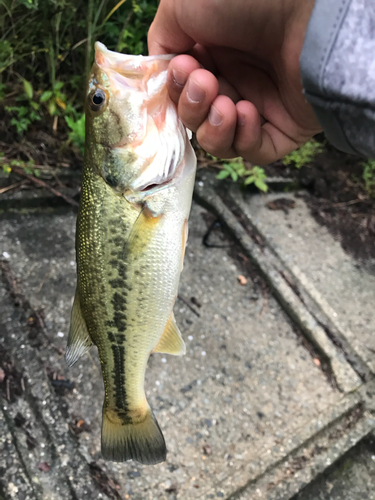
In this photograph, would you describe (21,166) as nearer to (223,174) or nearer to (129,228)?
(223,174)

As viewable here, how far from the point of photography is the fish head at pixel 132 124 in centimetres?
130

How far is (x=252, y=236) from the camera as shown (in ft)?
11.0

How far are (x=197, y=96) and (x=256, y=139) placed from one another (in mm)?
335

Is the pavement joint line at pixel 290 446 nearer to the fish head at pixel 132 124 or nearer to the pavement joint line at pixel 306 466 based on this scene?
the pavement joint line at pixel 306 466

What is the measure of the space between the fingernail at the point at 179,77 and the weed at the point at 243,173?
2128 mm

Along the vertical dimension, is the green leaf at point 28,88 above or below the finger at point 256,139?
below

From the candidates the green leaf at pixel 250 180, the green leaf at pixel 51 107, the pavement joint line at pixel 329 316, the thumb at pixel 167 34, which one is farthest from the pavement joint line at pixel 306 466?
the green leaf at pixel 51 107

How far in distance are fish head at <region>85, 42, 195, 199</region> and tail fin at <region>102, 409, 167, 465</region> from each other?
97 cm

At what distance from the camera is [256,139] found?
1437mm

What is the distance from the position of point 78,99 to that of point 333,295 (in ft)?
9.40

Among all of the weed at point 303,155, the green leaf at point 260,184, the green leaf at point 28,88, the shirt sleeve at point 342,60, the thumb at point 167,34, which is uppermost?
the shirt sleeve at point 342,60

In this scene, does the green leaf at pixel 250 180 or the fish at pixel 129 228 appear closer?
the fish at pixel 129 228

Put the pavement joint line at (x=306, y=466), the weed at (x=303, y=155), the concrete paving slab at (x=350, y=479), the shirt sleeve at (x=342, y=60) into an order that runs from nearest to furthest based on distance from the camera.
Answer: the shirt sleeve at (x=342, y=60) → the pavement joint line at (x=306, y=466) → the concrete paving slab at (x=350, y=479) → the weed at (x=303, y=155)

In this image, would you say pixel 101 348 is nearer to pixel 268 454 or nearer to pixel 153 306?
pixel 153 306
